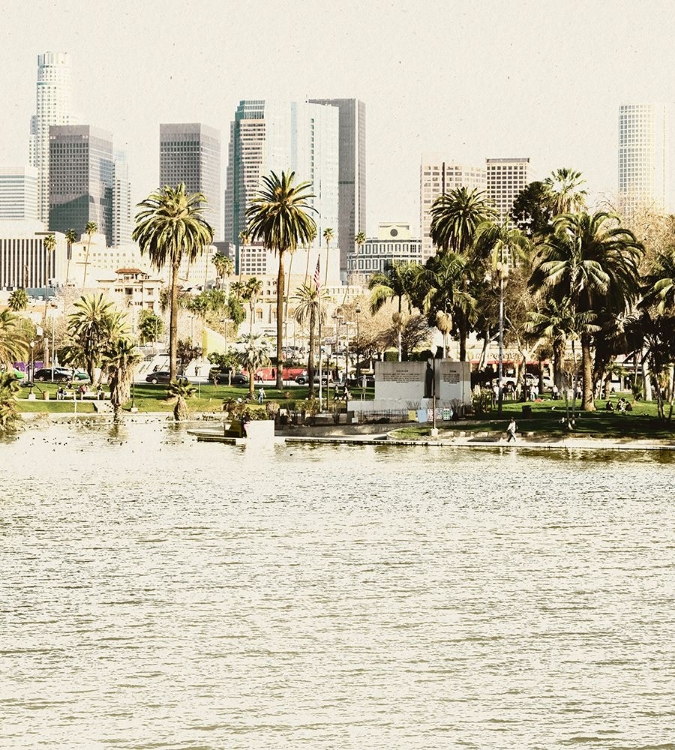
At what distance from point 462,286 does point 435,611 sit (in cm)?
9526

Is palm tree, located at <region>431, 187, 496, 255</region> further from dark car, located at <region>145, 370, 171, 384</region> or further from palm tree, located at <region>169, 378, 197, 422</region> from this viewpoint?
dark car, located at <region>145, 370, 171, 384</region>

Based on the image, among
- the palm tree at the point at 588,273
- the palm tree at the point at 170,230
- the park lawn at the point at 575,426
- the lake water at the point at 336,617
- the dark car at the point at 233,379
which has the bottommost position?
the lake water at the point at 336,617

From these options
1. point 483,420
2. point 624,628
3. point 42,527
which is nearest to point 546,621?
point 624,628

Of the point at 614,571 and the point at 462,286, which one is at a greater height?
the point at 462,286

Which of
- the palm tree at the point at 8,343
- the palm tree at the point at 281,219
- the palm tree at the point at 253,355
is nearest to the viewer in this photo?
the palm tree at the point at 8,343

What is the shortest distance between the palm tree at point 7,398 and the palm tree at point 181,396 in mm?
15132

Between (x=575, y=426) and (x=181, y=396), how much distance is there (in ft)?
117

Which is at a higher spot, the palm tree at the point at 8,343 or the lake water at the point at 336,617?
the palm tree at the point at 8,343

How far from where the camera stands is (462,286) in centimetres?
12075

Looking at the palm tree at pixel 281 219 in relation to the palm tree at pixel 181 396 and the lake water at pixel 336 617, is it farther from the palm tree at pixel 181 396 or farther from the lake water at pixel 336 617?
the lake water at pixel 336 617

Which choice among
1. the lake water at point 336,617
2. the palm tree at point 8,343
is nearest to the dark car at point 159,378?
the palm tree at point 8,343

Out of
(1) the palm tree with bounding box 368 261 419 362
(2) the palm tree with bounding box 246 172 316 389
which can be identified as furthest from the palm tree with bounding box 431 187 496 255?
(2) the palm tree with bounding box 246 172 316 389

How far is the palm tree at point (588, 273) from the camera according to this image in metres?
88.5

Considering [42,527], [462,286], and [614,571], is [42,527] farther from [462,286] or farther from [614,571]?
[462,286]
